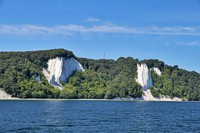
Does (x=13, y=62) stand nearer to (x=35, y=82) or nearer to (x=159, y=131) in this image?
(x=35, y=82)

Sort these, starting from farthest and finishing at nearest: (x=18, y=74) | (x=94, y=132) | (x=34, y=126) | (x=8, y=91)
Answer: (x=18, y=74) → (x=8, y=91) → (x=34, y=126) → (x=94, y=132)

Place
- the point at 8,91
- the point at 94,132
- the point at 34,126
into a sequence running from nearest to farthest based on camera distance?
1. the point at 94,132
2. the point at 34,126
3. the point at 8,91

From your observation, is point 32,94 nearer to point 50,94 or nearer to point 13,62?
point 50,94

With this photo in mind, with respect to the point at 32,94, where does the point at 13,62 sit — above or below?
above

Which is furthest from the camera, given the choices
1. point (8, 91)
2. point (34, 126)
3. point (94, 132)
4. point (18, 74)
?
point (18, 74)

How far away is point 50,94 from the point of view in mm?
194375

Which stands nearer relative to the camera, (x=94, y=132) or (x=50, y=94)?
(x=94, y=132)

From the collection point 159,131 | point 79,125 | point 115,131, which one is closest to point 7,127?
point 79,125

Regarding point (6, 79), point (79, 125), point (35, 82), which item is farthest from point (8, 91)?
point (79, 125)

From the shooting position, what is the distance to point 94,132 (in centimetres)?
4828

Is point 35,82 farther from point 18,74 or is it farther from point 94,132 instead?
point 94,132

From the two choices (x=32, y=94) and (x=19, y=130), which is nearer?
(x=19, y=130)

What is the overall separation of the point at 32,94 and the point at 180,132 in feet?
469

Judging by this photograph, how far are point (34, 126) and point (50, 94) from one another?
142 meters
